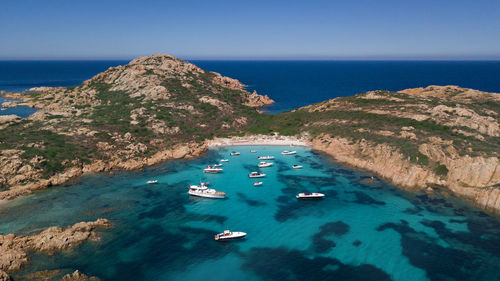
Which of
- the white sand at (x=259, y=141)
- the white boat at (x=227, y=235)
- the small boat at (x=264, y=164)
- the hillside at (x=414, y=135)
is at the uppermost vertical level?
the hillside at (x=414, y=135)

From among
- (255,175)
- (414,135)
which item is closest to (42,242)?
(255,175)

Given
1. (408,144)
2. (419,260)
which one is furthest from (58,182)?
(408,144)

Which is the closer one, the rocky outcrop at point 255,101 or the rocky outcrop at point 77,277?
the rocky outcrop at point 77,277

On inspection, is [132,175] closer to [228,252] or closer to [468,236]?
[228,252]

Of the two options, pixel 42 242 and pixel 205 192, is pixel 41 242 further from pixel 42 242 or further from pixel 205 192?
pixel 205 192

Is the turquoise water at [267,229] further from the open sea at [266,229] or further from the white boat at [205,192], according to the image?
the white boat at [205,192]

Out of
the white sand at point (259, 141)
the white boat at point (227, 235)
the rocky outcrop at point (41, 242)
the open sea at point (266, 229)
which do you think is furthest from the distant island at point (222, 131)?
the white boat at point (227, 235)
